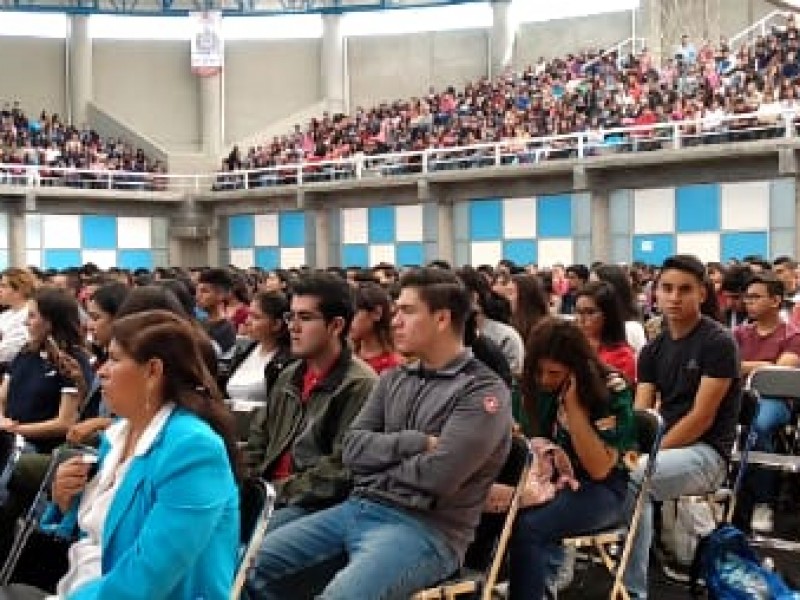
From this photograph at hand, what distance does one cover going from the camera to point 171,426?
3129 millimetres

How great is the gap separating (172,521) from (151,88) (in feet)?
121

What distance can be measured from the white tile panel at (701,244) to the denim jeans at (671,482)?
61.0ft

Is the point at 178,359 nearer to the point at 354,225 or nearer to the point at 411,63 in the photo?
the point at 354,225

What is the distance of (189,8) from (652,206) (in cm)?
1935

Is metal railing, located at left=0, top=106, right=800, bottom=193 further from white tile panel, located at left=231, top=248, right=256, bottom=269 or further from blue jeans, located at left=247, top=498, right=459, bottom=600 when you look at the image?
blue jeans, located at left=247, top=498, right=459, bottom=600

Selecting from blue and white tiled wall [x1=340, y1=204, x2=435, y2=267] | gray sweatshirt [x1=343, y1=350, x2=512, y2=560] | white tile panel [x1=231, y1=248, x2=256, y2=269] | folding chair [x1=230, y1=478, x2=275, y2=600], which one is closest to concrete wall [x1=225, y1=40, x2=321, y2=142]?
white tile panel [x1=231, y1=248, x2=256, y2=269]

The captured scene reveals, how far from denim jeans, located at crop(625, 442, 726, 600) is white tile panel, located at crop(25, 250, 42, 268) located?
2676 centimetres

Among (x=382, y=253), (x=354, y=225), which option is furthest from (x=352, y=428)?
(x=354, y=225)

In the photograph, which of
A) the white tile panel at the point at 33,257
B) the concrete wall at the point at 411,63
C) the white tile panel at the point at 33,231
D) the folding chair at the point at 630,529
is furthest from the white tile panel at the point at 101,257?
the folding chair at the point at 630,529

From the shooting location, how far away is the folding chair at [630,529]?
5.00 m

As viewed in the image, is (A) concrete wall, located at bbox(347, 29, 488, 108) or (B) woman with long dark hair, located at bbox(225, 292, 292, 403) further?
(A) concrete wall, located at bbox(347, 29, 488, 108)

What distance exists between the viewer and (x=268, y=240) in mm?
31688

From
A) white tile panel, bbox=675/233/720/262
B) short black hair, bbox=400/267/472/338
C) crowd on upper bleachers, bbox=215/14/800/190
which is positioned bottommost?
short black hair, bbox=400/267/472/338

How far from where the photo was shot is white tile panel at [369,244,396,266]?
95.5 ft
